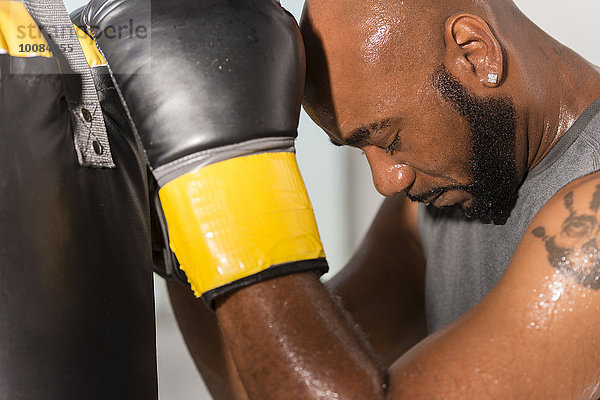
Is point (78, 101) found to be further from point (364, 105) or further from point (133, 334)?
point (364, 105)

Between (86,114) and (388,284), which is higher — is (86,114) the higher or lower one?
the higher one

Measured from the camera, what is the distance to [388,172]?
101cm

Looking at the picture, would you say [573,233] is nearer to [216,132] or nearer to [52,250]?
[216,132]

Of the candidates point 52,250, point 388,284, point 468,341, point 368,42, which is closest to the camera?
point 52,250

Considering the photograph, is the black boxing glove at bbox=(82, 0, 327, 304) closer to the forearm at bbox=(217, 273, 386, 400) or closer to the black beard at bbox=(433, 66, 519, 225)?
the forearm at bbox=(217, 273, 386, 400)

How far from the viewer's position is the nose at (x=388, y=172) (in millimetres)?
1003

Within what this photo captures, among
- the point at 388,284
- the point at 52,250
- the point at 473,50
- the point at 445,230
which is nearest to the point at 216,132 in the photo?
the point at 52,250

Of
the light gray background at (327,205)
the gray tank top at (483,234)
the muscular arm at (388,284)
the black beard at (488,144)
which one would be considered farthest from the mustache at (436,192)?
the light gray background at (327,205)

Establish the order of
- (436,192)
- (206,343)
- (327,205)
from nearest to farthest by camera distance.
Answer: (436,192), (206,343), (327,205)

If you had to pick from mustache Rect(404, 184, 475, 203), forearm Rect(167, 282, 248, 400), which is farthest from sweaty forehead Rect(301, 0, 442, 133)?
forearm Rect(167, 282, 248, 400)

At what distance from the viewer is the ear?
3.13 ft

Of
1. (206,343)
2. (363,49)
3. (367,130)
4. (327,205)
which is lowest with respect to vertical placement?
(327,205)

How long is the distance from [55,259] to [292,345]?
0.79ft

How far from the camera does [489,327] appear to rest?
74 centimetres
